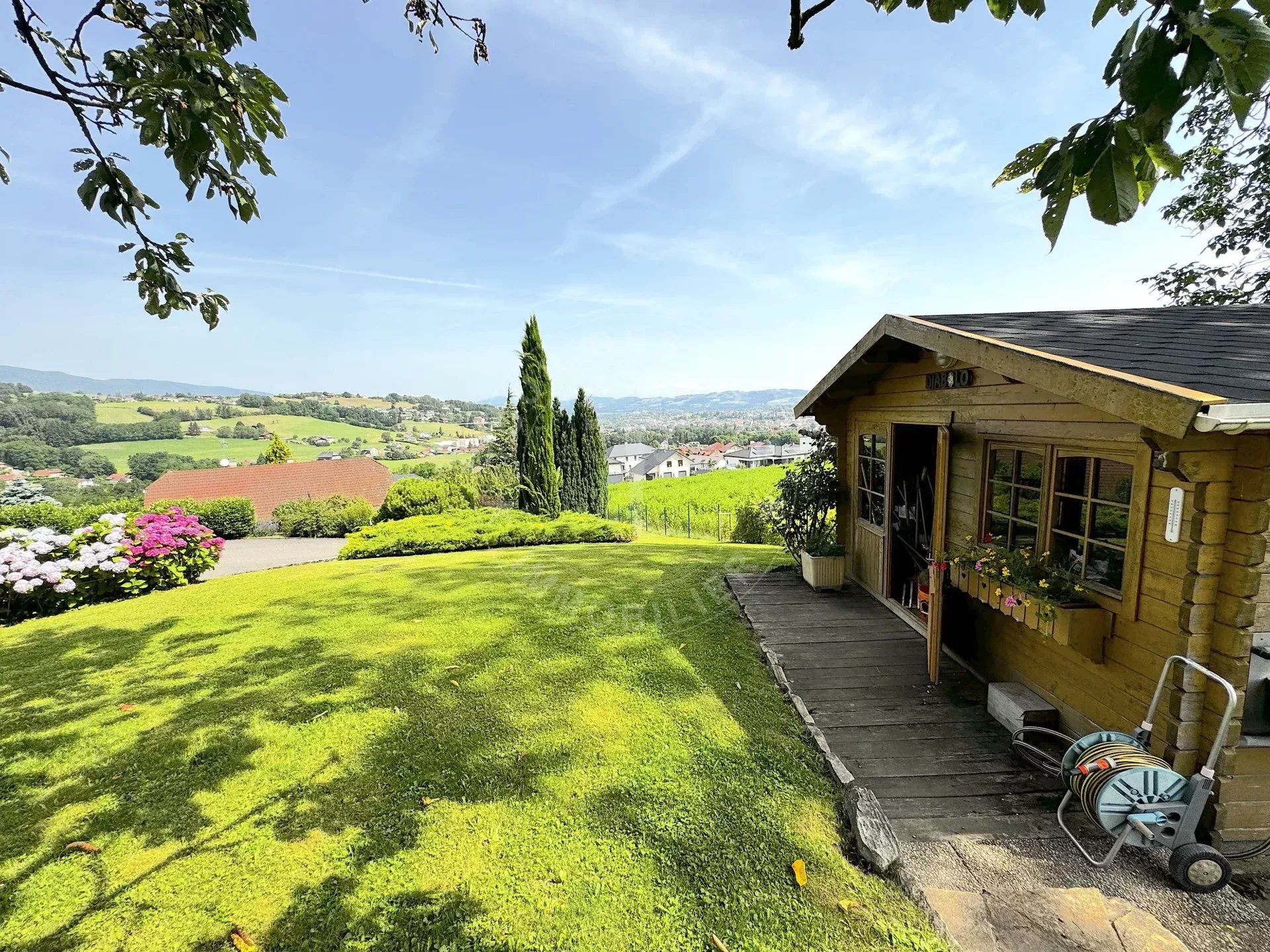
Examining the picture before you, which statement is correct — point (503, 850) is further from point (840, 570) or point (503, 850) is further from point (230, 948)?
point (840, 570)

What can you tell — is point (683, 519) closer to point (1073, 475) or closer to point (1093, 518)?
point (1073, 475)

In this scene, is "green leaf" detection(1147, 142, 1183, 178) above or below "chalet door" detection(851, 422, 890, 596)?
above

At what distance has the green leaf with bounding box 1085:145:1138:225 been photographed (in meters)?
1.12

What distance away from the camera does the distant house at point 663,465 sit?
272 ft

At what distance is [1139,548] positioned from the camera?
310 centimetres

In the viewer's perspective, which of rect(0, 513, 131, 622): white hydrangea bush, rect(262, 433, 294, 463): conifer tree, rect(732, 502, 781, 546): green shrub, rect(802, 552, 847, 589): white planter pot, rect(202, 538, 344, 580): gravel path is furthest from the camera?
rect(262, 433, 294, 463): conifer tree

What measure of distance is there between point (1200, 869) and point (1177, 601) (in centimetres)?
126

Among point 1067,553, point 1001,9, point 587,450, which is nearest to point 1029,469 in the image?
point 1067,553

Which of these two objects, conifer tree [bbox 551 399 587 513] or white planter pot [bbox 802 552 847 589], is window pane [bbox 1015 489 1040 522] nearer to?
→ white planter pot [bbox 802 552 847 589]

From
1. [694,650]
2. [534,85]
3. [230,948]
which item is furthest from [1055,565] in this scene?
[534,85]

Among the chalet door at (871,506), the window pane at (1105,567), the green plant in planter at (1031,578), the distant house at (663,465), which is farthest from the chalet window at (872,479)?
→ the distant house at (663,465)

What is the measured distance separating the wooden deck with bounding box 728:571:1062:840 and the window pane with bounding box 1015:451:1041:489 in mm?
1791

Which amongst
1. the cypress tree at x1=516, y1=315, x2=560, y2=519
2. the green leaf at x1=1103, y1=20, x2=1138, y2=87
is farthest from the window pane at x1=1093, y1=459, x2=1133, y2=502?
the cypress tree at x1=516, y1=315, x2=560, y2=519

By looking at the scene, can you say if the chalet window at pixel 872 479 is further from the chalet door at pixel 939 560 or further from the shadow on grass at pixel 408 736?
the shadow on grass at pixel 408 736
